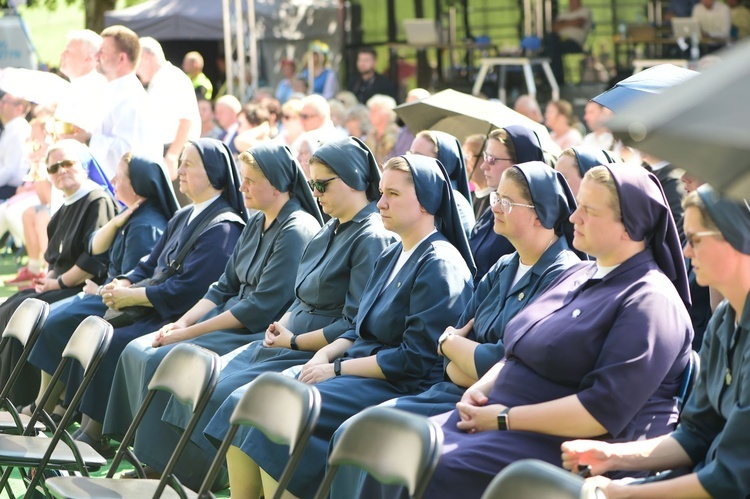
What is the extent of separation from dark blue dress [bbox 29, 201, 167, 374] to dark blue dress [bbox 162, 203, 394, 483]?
1.57m

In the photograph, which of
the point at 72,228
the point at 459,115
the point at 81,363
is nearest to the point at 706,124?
the point at 81,363

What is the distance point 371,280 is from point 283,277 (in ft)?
3.01

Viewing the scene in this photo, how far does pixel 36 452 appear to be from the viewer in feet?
14.3

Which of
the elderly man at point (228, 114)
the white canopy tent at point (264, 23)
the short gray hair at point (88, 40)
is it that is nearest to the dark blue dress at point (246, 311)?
the short gray hair at point (88, 40)

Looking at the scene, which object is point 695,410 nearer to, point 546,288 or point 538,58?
point 546,288

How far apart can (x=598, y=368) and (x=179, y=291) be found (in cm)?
328

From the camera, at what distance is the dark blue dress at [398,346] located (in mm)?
4258

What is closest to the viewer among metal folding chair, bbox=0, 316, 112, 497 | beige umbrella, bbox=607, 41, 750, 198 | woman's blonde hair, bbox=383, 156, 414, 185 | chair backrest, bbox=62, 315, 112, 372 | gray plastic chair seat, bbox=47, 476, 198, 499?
beige umbrella, bbox=607, 41, 750, 198

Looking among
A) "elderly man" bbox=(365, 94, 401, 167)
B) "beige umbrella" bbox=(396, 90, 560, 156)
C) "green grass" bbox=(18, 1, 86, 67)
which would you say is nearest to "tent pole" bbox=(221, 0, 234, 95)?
"elderly man" bbox=(365, 94, 401, 167)

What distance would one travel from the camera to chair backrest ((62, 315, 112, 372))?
439 cm

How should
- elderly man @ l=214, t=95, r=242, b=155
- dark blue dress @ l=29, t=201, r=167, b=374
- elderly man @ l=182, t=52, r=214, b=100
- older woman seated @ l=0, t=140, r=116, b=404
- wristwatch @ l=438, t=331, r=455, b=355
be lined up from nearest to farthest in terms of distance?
wristwatch @ l=438, t=331, r=455, b=355 → dark blue dress @ l=29, t=201, r=167, b=374 → older woman seated @ l=0, t=140, r=116, b=404 → elderly man @ l=214, t=95, r=242, b=155 → elderly man @ l=182, t=52, r=214, b=100

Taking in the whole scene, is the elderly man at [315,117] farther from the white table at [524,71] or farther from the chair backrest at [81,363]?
the chair backrest at [81,363]

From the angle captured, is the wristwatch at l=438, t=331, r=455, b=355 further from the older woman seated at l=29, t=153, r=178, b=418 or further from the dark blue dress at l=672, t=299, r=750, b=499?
the older woman seated at l=29, t=153, r=178, b=418

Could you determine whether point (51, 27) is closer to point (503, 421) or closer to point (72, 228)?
point (72, 228)
